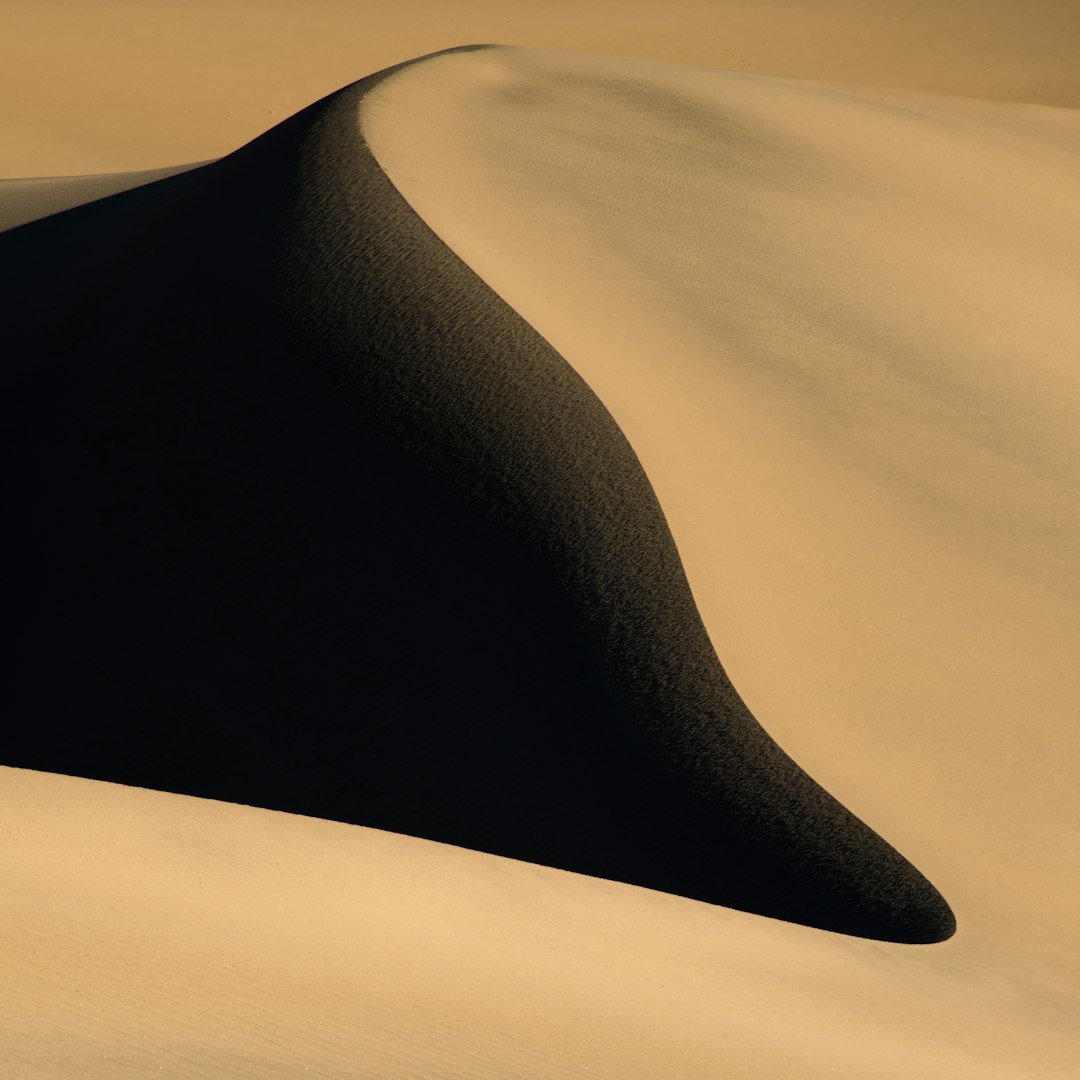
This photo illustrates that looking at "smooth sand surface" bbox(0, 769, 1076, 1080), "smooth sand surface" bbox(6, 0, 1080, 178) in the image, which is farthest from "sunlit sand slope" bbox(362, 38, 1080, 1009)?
"smooth sand surface" bbox(6, 0, 1080, 178)

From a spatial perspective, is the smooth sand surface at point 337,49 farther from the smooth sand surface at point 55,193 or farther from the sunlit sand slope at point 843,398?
the sunlit sand slope at point 843,398

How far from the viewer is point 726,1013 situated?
2.41 m

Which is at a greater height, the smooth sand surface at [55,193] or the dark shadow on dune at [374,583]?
the smooth sand surface at [55,193]

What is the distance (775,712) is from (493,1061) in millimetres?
2112

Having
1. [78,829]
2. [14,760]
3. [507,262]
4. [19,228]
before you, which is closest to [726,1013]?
[78,829]

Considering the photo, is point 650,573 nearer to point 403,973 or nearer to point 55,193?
point 403,973

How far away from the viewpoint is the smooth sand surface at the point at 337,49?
13.3 meters

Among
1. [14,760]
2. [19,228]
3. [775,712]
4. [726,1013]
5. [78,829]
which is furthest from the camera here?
[19,228]

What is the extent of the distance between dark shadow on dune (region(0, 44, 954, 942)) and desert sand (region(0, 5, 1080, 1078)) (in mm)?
28

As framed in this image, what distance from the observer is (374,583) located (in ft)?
14.3

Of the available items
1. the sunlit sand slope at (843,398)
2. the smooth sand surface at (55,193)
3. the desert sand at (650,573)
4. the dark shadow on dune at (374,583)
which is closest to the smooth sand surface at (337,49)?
the smooth sand surface at (55,193)

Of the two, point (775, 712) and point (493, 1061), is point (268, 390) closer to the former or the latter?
point (775, 712)

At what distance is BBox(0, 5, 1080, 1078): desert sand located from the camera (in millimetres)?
2150

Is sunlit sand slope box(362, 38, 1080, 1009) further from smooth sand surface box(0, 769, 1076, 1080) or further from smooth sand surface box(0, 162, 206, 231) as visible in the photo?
smooth sand surface box(0, 162, 206, 231)
